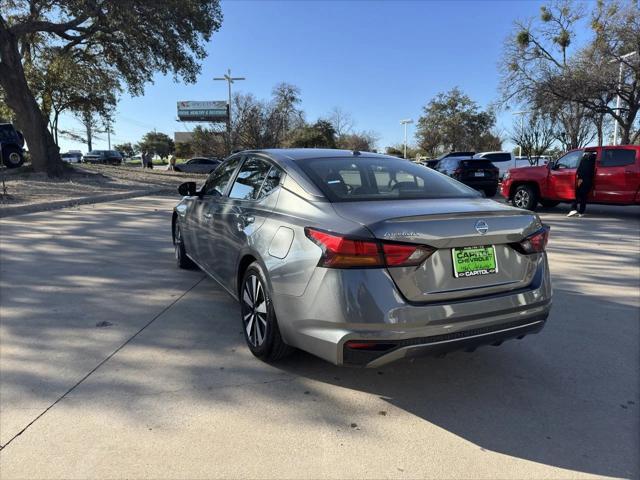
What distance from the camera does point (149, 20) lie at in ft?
57.8

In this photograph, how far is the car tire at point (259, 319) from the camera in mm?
3271

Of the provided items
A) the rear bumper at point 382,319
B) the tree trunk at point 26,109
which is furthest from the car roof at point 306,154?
the tree trunk at point 26,109

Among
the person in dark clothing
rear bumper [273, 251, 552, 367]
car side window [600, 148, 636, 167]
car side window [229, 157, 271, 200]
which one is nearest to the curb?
car side window [229, 157, 271, 200]

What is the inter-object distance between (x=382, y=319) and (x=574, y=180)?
11.3 meters

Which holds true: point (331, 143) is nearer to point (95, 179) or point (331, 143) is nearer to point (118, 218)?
point (95, 179)

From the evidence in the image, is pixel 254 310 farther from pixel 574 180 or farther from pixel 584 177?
pixel 574 180

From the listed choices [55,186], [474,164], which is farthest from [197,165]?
[474,164]

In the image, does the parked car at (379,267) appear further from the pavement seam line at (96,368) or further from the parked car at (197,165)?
the parked car at (197,165)

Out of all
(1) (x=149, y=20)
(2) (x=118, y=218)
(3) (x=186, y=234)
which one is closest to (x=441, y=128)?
(1) (x=149, y=20)

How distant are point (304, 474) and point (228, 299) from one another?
2.81 m

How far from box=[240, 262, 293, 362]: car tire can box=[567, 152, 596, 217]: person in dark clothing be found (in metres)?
10.5

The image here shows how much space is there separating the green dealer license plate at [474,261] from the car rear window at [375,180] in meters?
0.68

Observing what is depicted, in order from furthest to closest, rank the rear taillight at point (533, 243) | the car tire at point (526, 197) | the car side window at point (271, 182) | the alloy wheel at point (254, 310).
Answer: the car tire at point (526, 197) → the car side window at point (271, 182) → the alloy wheel at point (254, 310) → the rear taillight at point (533, 243)

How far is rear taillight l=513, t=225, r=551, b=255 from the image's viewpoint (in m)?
3.05
